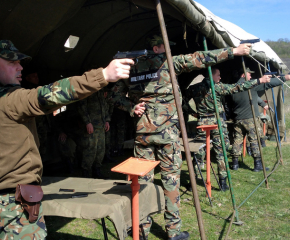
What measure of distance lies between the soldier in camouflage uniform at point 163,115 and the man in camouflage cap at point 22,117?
1.33 metres

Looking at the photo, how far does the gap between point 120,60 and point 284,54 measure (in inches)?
2005

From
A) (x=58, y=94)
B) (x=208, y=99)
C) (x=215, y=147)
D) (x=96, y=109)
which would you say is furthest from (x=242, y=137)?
(x=58, y=94)

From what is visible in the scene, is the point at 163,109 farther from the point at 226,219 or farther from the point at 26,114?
the point at 226,219

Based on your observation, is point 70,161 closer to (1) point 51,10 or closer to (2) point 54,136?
(2) point 54,136

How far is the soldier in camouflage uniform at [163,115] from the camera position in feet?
10.4

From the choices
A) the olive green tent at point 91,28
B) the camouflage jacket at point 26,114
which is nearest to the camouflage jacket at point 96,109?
the olive green tent at point 91,28

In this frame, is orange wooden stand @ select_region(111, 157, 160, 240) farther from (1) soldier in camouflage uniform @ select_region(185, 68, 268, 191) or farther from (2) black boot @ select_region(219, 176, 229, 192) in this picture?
(1) soldier in camouflage uniform @ select_region(185, 68, 268, 191)

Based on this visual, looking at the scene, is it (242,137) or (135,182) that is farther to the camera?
(242,137)

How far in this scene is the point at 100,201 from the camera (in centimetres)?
238

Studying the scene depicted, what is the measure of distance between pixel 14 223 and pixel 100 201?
650 mm

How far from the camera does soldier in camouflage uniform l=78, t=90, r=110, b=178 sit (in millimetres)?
5223

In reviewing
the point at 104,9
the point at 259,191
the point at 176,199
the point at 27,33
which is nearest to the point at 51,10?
the point at 27,33

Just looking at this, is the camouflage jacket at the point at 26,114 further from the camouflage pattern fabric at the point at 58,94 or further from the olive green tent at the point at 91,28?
the olive green tent at the point at 91,28

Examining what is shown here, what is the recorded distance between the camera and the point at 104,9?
4629 millimetres
